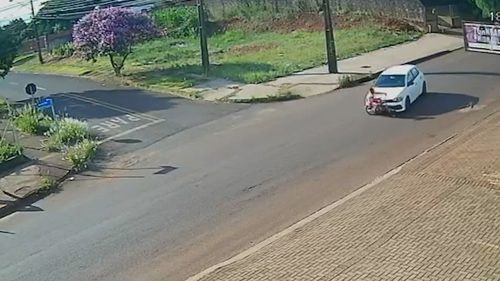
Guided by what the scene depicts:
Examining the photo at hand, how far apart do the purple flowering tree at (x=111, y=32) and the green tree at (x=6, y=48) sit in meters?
4.76

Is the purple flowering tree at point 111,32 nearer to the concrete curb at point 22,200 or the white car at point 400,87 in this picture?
the white car at point 400,87

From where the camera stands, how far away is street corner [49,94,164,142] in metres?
27.7

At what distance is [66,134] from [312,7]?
92.4 ft

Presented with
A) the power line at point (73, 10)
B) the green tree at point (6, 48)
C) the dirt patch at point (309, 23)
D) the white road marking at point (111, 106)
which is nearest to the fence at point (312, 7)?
the dirt patch at point (309, 23)

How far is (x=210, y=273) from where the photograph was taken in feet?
40.9

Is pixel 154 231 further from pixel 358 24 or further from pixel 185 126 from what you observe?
pixel 358 24

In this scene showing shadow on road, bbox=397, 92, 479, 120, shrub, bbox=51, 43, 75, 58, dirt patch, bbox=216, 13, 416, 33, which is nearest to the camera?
shadow on road, bbox=397, 92, 479, 120

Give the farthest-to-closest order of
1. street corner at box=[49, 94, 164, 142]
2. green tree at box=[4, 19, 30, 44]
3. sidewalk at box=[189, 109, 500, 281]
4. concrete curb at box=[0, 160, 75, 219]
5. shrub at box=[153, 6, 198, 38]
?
shrub at box=[153, 6, 198, 38]
green tree at box=[4, 19, 30, 44]
street corner at box=[49, 94, 164, 142]
concrete curb at box=[0, 160, 75, 219]
sidewalk at box=[189, 109, 500, 281]

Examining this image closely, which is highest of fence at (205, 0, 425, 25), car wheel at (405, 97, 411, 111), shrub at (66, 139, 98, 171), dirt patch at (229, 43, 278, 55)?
fence at (205, 0, 425, 25)

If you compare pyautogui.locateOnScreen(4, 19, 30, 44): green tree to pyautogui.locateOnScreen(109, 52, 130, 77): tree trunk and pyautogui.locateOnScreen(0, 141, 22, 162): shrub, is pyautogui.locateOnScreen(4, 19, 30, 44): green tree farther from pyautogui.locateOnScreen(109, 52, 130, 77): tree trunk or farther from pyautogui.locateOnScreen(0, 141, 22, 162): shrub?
pyautogui.locateOnScreen(0, 141, 22, 162): shrub

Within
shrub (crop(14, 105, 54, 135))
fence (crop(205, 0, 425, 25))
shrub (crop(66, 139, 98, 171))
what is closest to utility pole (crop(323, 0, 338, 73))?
fence (crop(205, 0, 425, 25))

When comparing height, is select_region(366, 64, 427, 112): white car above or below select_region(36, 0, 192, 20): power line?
below

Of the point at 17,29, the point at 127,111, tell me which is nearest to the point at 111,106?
the point at 127,111

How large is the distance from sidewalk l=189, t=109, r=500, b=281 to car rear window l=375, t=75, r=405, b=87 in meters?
7.83
